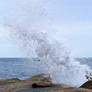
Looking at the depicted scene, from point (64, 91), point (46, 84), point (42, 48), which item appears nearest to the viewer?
point (64, 91)

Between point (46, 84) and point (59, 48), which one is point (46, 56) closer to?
point (59, 48)

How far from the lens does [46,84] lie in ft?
48.7

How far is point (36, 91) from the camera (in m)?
13.1

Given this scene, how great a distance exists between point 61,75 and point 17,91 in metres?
18.0

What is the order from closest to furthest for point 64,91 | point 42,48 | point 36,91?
point 64,91 → point 36,91 → point 42,48

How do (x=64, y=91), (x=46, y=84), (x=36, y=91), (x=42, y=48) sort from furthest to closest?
(x=42, y=48) → (x=46, y=84) → (x=36, y=91) → (x=64, y=91)

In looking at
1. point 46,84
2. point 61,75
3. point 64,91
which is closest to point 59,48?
point 61,75

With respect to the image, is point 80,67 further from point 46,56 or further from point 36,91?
point 36,91

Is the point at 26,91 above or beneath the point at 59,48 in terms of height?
beneath

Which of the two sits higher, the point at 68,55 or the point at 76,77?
the point at 68,55

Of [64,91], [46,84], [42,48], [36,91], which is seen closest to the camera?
[64,91]

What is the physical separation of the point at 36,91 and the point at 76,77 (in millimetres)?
18864

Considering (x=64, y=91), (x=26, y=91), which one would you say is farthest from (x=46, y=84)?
(x=64, y=91)

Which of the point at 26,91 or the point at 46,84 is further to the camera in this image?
the point at 46,84
